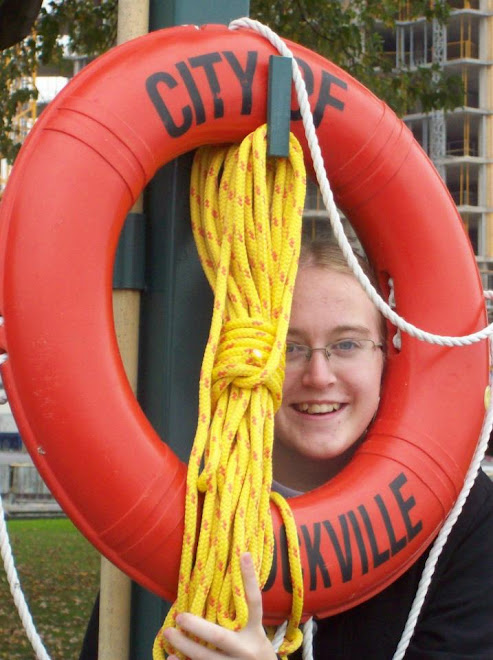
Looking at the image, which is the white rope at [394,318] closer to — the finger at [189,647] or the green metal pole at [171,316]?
the green metal pole at [171,316]

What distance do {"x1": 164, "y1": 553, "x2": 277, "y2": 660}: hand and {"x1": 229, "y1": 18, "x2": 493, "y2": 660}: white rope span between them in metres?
0.35

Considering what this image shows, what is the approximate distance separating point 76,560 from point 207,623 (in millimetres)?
6029

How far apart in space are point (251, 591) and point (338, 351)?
492 millimetres

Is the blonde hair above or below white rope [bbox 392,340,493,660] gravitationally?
above

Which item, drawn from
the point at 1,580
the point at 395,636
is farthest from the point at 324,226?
the point at 1,580

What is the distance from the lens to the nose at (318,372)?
5.35ft

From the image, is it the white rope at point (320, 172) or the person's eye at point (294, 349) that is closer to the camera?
the white rope at point (320, 172)

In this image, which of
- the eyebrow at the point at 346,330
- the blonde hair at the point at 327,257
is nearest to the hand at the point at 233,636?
the eyebrow at the point at 346,330

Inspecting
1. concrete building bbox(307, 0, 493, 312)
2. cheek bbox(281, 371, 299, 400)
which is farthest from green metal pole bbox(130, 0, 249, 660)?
concrete building bbox(307, 0, 493, 312)

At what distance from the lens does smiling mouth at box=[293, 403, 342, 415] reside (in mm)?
1660

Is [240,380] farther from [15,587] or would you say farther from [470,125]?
[470,125]

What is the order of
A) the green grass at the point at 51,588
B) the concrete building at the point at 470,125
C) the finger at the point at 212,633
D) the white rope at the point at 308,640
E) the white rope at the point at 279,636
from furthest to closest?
the concrete building at the point at 470,125 < the green grass at the point at 51,588 < the white rope at the point at 308,640 < the white rope at the point at 279,636 < the finger at the point at 212,633

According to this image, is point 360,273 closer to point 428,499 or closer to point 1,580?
point 428,499

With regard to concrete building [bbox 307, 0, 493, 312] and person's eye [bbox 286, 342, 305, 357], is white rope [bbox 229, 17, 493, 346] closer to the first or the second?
person's eye [bbox 286, 342, 305, 357]
